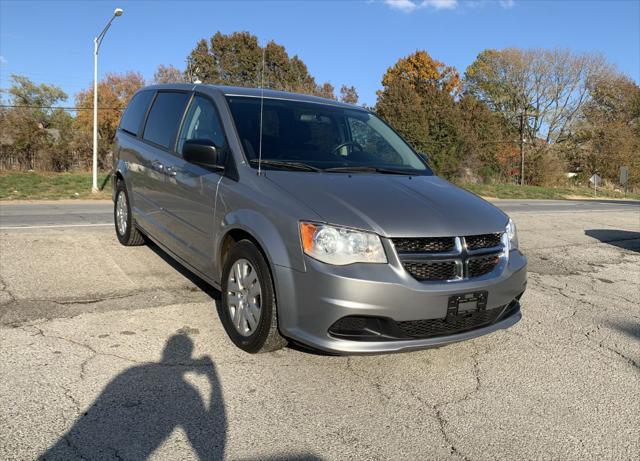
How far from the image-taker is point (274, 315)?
3.30 m

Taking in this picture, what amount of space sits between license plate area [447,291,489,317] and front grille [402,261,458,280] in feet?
0.45

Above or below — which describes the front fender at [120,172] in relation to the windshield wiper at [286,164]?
below

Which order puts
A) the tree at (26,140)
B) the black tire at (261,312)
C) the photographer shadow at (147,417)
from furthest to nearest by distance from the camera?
the tree at (26,140) → the black tire at (261,312) → the photographer shadow at (147,417)

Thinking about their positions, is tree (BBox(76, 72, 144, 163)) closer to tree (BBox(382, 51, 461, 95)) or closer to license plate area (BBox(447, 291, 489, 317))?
tree (BBox(382, 51, 461, 95))

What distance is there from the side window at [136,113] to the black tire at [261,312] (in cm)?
309

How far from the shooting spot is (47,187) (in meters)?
17.4

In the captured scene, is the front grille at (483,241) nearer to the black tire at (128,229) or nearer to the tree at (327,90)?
the black tire at (128,229)

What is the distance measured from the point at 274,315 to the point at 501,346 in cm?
189

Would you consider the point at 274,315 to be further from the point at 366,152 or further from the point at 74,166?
the point at 74,166

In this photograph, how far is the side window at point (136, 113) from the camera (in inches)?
238

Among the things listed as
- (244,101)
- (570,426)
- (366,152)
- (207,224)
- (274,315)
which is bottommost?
(570,426)

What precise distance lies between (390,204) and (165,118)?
292cm

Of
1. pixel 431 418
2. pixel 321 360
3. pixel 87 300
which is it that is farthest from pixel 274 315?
pixel 87 300

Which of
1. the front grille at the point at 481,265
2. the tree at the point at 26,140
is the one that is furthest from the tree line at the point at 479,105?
the front grille at the point at 481,265
